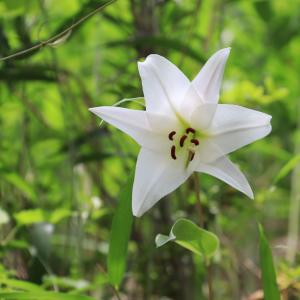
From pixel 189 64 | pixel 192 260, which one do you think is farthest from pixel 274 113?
pixel 192 260

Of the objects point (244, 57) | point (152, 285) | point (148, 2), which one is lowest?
point (152, 285)

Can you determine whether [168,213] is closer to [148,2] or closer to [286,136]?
[148,2]

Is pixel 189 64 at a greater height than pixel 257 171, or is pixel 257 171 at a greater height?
pixel 189 64

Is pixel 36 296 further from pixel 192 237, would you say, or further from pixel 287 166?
pixel 287 166

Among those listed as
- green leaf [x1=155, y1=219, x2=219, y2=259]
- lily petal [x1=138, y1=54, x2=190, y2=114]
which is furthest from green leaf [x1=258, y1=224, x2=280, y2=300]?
lily petal [x1=138, y1=54, x2=190, y2=114]

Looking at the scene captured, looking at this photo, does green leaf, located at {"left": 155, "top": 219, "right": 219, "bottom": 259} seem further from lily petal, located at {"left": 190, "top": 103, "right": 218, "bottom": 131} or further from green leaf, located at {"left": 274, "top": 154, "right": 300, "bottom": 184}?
green leaf, located at {"left": 274, "top": 154, "right": 300, "bottom": 184}

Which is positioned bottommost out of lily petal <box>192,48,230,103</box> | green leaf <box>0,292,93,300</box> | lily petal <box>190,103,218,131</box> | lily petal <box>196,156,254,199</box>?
green leaf <box>0,292,93,300</box>

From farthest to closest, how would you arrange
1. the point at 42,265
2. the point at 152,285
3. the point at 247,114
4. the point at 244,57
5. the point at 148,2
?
the point at 244,57 → the point at 152,285 → the point at 148,2 → the point at 42,265 → the point at 247,114
